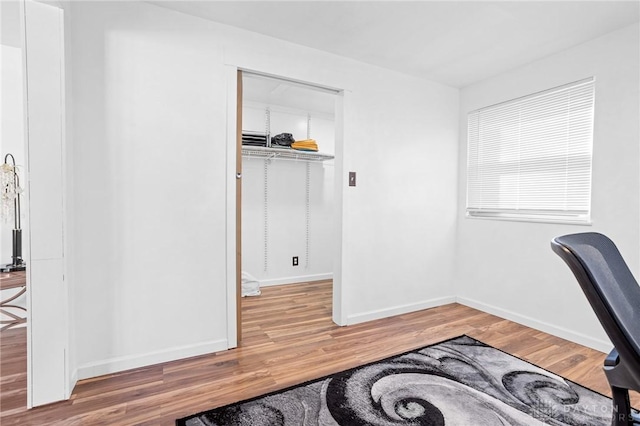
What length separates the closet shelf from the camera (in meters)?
3.83

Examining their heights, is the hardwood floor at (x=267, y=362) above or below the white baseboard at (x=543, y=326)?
below

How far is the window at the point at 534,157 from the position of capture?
2652mm

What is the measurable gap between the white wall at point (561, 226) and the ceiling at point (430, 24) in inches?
7.7

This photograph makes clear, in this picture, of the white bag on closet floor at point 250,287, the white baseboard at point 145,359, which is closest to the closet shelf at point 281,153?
the white bag on closet floor at point 250,287

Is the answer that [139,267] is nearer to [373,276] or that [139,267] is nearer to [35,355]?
[35,355]

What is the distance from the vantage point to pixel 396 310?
3.26 m

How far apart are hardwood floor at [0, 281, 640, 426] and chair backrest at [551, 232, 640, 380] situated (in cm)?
150

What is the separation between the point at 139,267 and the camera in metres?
2.17

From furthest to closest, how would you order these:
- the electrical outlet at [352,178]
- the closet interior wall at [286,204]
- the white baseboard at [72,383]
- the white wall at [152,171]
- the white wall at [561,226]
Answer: the closet interior wall at [286,204], the electrical outlet at [352,178], the white wall at [561,226], the white wall at [152,171], the white baseboard at [72,383]

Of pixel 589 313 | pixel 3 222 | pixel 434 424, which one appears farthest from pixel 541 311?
pixel 3 222

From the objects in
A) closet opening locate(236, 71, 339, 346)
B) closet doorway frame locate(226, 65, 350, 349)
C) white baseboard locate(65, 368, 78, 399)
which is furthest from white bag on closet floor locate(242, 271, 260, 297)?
white baseboard locate(65, 368, 78, 399)

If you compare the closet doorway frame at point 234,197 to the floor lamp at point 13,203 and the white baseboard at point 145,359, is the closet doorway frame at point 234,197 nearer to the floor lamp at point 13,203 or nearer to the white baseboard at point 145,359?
the white baseboard at point 145,359

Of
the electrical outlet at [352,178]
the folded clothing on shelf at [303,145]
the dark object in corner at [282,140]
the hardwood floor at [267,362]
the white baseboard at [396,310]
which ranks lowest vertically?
the hardwood floor at [267,362]

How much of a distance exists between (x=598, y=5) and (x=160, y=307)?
3.63 meters
